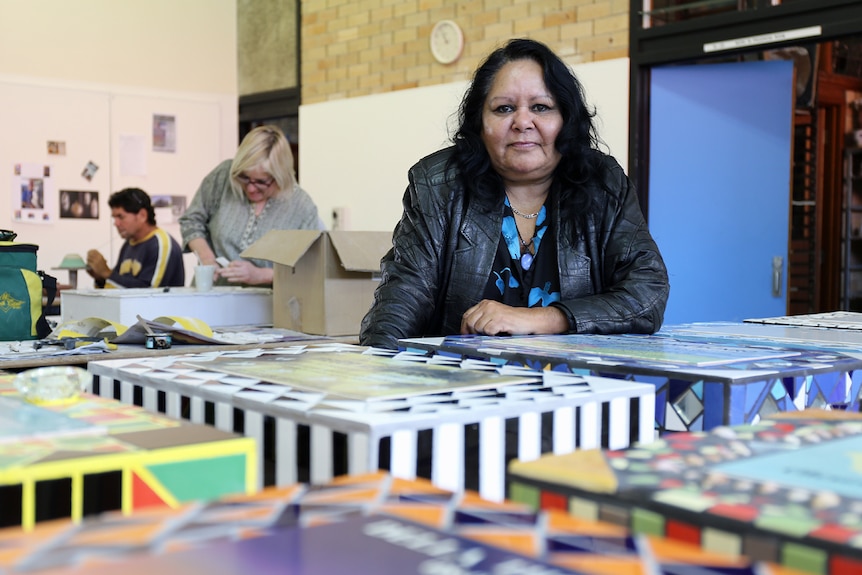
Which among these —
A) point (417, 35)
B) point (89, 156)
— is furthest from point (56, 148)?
point (417, 35)

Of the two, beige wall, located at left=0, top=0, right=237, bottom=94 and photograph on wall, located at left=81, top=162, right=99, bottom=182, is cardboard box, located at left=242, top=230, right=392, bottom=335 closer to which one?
photograph on wall, located at left=81, top=162, right=99, bottom=182

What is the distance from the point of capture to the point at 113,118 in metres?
6.91

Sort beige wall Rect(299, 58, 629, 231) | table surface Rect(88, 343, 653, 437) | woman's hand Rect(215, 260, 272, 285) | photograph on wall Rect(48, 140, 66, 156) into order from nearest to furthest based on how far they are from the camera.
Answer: table surface Rect(88, 343, 653, 437)
woman's hand Rect(215, 260, 272, 285)
beige wall Rect(299, 58, 629, 231)
photograph on wall Rect(48, 140, 66, 156)

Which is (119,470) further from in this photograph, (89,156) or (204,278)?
(89,156)

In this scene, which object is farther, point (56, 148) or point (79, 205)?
point (79, 205)

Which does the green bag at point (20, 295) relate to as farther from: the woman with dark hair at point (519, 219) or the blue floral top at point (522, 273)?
the blue floral top at point (522, 273)

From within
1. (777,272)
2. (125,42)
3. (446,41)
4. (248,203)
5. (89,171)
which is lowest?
(777,272)

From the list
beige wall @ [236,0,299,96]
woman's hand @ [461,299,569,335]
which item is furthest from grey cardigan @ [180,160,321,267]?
beige wall @ [236,0,299,96]

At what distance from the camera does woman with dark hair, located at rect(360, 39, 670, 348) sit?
6.85 feet

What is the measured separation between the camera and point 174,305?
2.80 m

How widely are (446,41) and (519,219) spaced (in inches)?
162

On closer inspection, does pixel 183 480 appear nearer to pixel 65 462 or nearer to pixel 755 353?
pixel 65 462

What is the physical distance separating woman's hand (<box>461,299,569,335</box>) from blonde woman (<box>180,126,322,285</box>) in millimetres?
1837

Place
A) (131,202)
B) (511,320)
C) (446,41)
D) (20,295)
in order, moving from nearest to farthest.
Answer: (511,320)
(20,295)
(131,202)
(446,41)
